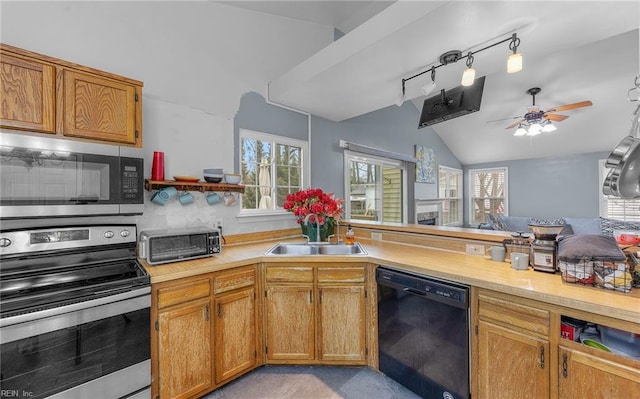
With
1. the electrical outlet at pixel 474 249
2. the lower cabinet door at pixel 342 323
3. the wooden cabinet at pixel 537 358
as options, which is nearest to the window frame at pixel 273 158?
the lower cabinet door at pixel 342 323

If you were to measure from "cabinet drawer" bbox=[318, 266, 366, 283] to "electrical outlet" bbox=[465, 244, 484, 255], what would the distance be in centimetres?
87

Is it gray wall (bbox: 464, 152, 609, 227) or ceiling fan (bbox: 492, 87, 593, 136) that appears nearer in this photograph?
ceiling fan (bbox: 492, 87, 593, 136)

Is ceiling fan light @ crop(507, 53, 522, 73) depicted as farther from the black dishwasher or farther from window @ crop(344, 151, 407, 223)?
window @ crop(344, 151, 407, 223)

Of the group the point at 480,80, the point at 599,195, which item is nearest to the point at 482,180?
the point at 599,195

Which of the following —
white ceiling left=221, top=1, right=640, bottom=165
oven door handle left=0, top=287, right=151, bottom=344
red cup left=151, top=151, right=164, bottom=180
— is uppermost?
white ceiling left=221, top=1, right=640, bottom=165

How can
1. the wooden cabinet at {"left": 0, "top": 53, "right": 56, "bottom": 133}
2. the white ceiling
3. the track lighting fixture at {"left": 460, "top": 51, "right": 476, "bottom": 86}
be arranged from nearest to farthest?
the wooden cabinet at {"left": 0, "top": 53, "right": 56, "bottom": 133} < the white ceiling < the track lighting fixture at {"left": 460, "top": 51, "right": 476, "bottom": 86}

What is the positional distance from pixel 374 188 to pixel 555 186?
170 inches

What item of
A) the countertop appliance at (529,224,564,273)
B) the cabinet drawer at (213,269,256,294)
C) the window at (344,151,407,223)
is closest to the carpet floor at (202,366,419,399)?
the cabinet drawer at (213,269,256,294)

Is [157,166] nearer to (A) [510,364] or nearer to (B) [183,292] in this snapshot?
(B) [183,292]

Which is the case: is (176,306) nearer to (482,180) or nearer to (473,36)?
(473,36)

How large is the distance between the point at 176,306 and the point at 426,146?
565 centimetres

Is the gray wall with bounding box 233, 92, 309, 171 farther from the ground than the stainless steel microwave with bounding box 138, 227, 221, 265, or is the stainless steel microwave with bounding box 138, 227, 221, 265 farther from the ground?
the gray wall with bounding box 233, 92, 309, 171

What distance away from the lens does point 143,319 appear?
1.57 m

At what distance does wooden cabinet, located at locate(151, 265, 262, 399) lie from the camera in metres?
1.66
